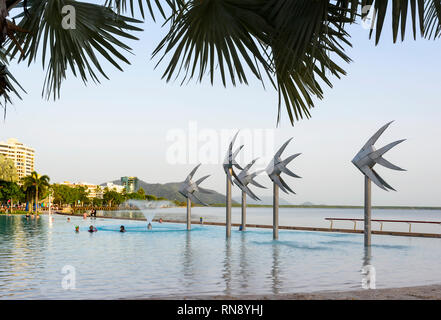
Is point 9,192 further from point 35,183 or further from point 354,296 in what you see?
point 354,296

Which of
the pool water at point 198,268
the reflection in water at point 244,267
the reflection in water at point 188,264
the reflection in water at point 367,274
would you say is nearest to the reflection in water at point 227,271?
the pool water at point 198,268

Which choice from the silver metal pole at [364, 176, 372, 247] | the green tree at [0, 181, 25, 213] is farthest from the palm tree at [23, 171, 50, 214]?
the silver metal pole at [364, 176, 372, 247]

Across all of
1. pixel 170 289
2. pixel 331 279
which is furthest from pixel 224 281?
pixel 331 279

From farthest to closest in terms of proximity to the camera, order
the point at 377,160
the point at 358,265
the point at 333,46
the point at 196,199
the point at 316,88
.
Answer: the point at 196,199, the point at 377,160, the point at 358,265, the point at 316,88, the point at 333,46

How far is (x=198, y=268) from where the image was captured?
18.1m

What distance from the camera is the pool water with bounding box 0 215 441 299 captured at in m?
13.5

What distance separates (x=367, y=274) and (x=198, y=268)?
611cm

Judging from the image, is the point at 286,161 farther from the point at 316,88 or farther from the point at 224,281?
the point at 316,88

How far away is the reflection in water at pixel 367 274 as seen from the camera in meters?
14.8

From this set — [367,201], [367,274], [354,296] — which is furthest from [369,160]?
[354,296]

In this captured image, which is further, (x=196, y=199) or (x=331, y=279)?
(x=196, y=199)

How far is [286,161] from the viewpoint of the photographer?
28.4 m

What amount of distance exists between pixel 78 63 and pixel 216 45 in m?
1.60
